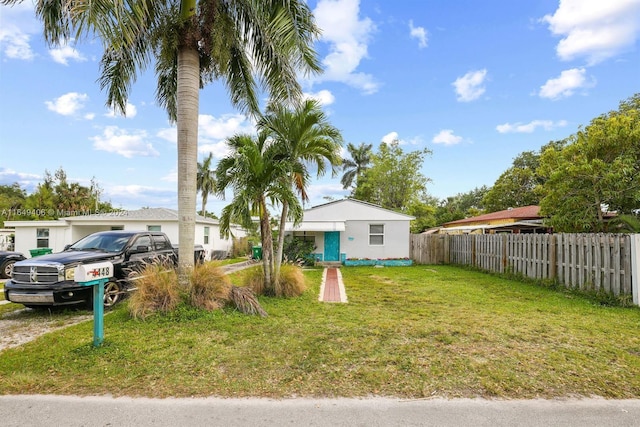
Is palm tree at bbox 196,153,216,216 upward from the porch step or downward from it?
upward

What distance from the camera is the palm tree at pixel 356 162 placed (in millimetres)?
39406

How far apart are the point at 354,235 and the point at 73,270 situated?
524 inches

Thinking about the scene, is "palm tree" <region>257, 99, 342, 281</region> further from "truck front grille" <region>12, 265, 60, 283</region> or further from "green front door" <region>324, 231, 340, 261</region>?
"green front door" <region>324, 231, 340, 261</region>

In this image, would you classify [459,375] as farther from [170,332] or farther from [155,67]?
[155,67]

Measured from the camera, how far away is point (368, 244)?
59.0ft

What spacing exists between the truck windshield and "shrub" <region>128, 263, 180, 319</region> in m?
2.56

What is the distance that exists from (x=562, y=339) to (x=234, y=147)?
7.37 m

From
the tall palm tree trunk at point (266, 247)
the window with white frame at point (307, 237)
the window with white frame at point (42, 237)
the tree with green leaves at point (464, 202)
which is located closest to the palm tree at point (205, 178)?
the window with white frame at point (42, 237)

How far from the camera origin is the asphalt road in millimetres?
2734

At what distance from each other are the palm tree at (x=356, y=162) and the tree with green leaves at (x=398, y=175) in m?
7.00

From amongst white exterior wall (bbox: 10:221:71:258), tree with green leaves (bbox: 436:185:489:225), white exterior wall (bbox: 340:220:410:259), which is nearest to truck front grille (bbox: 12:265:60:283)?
white exterior wall (bbox: 340:220:410:259)

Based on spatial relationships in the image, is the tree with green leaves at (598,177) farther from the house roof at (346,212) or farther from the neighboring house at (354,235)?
the neighboring house at (354,235)

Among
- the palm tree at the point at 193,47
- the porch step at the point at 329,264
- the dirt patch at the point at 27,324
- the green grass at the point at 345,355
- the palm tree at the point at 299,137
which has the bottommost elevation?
the porch step at the point at 329,264

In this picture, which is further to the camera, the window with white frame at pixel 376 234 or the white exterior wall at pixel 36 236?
the window with white frame at pixel 376 234
